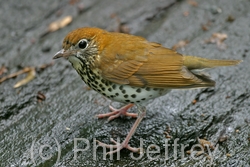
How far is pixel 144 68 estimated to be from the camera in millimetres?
4301

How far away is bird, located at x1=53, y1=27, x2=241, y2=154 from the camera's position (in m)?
4.20

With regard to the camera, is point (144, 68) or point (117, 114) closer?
point (144, 68)

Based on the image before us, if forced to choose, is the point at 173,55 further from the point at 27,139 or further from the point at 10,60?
the point at 10,60

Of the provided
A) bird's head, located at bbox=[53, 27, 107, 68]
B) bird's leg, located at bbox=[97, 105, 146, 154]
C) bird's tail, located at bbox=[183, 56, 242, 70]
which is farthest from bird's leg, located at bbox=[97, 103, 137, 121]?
bird's tail, located at bbox=[183, 56, 242, 70]

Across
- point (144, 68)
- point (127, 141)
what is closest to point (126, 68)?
point (144, 68)

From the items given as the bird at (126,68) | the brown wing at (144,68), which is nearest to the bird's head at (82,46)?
the bird at (126,68)

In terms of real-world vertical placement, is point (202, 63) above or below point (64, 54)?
below

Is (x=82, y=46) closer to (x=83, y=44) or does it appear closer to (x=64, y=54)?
(x=83, y=44)

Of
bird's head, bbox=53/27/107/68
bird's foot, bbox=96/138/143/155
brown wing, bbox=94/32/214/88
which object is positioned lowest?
bird's foot, bbox=96/138/143/155

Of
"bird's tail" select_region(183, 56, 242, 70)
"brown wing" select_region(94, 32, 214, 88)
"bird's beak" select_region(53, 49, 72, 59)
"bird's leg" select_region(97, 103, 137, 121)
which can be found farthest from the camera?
"bird's leg" select_region(97, 103, 137, 121)

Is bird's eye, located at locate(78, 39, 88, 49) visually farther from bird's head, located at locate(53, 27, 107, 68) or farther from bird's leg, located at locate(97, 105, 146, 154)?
bird's leg, located at locate(97, 105, 146, 154)

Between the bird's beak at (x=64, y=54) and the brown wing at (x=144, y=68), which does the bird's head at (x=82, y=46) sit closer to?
the bird's beak at (x=64, y=54)

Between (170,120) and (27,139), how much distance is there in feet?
5.34

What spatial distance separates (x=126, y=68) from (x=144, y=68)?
0.19m
